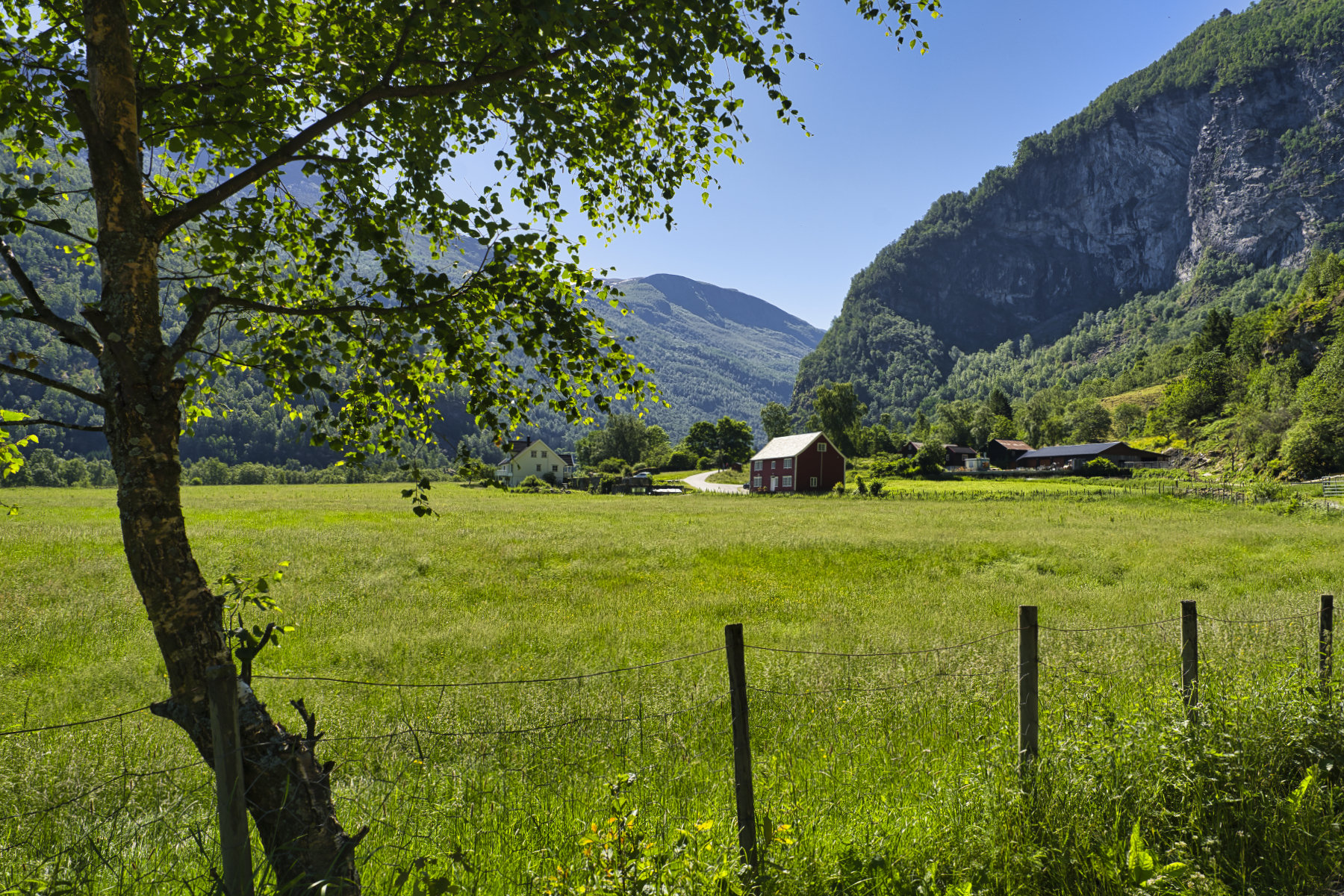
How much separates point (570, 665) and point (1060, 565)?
17.2m

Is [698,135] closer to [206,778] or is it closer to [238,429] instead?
[206,778]

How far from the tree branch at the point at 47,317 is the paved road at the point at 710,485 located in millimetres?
73195

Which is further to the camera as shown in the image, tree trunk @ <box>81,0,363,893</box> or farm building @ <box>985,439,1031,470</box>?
farm building @ <box>985,439,1031,470</box>

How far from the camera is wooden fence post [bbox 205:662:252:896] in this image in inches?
109

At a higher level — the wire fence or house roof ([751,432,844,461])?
house roof ([751,432,844,461])

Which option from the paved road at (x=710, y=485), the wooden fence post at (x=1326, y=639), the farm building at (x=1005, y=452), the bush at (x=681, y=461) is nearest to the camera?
the wooden fence post at (x=1326, y=639)

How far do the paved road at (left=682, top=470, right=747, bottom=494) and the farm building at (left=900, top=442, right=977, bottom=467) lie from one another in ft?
121

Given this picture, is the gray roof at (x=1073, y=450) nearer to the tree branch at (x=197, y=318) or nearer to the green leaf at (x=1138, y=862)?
the green leaf at (x=1138, y=862)

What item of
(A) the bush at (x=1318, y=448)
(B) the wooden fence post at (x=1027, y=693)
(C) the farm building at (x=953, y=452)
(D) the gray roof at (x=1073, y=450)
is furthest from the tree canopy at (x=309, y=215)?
(C) the farm building at (x=953, y=452)

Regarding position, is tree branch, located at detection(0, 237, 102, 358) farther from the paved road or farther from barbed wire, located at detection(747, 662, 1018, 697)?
the paved road

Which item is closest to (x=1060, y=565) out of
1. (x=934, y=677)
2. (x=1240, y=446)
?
(x=934, y=677)

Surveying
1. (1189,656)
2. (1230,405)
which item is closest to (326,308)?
(1189,656)

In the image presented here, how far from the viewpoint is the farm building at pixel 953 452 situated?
11619 centimetres

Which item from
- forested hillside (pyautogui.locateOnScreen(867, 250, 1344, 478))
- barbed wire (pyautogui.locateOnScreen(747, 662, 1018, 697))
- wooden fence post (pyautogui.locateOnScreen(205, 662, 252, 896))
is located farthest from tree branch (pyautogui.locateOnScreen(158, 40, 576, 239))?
forested hillside (pyautogui.locateOnScreen(867, 250, 1344, 478))
